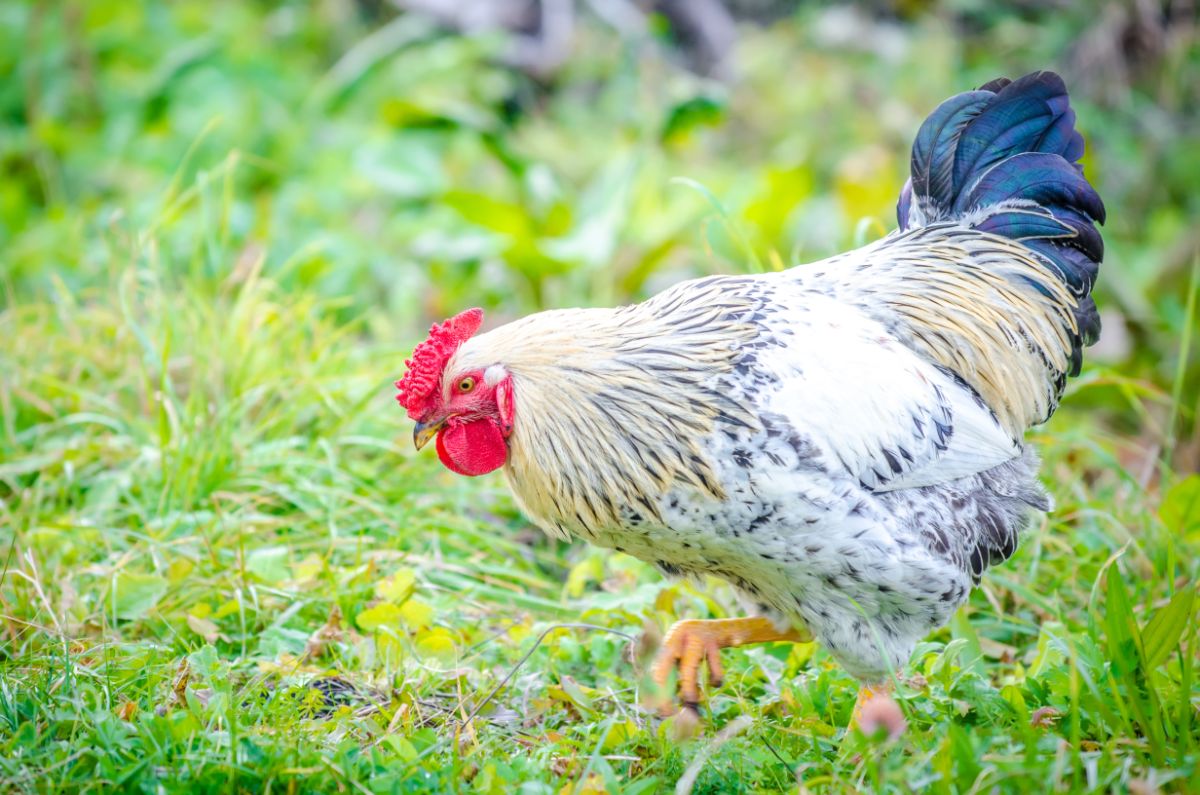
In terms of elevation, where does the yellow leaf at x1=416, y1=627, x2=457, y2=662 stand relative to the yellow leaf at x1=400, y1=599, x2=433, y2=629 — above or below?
below

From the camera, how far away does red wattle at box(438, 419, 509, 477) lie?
2.76m

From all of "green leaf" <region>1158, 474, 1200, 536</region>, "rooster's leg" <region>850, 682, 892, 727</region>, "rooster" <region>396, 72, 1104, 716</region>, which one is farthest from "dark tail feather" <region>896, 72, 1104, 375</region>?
"rooster's leg" <region>850, 682, 892, 727</region>

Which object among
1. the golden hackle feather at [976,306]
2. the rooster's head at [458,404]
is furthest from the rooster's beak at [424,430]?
the golden hackle feather at [976,306]

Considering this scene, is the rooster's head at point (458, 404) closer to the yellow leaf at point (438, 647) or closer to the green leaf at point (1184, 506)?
the yellow leaf at point (438, 647)

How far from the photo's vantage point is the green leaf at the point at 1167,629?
2664mm

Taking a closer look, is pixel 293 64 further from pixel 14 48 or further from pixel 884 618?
pixel 884 618

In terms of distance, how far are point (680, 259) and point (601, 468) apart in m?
3.53

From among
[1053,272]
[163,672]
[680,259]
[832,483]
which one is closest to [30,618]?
[163,672]

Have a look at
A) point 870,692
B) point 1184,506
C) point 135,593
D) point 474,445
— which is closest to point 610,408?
point 474,445

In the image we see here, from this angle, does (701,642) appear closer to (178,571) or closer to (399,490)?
(399,490)

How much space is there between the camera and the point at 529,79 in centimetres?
860

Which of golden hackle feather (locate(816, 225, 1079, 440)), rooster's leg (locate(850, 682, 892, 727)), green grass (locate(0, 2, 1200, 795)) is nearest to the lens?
green grass (locate(0, 2, 1200, 795))

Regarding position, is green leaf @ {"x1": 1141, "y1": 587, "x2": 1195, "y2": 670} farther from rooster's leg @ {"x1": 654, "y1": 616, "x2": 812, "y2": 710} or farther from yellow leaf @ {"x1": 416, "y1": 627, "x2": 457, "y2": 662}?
yellow leaf @ {"x1": 416, "y1": 627, "x2": 457, "y2": 662}

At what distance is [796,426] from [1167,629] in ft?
3.52
